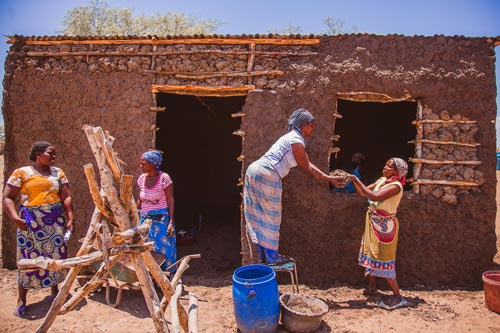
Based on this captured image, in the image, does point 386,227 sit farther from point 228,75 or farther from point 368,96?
point 228,75

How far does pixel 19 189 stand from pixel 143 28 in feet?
46.6

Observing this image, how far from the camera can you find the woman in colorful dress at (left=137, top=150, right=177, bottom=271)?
14.0 feet

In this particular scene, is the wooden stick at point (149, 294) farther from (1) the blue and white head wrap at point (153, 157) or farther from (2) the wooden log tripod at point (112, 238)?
(1) the blue and white head wrap at point (153, 157)

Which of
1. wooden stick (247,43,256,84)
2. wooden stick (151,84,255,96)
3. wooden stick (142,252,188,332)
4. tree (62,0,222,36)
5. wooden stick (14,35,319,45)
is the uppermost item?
tree (62,0,222,36)

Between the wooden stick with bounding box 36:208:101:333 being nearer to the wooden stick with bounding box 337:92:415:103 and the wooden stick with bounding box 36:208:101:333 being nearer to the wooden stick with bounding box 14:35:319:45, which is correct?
the wooden stick with bounding box 14:35:319:45

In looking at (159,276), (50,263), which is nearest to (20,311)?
(50,263)

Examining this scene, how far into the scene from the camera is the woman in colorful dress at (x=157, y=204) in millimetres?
4266

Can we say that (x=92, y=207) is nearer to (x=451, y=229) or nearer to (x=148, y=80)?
(x=148, y=80)

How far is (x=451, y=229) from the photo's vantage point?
4590 mm

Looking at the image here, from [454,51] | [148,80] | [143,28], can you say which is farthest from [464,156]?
[143,28]

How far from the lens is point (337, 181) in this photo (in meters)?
3.79

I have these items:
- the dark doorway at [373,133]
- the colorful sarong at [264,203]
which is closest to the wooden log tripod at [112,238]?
the colorful sarong at [264,203]

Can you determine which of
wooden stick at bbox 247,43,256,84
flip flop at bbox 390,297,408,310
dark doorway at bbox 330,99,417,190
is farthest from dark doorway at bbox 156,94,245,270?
flip flop at bbox 390,297,408,310

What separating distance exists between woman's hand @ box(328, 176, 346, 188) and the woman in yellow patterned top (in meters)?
2.99
